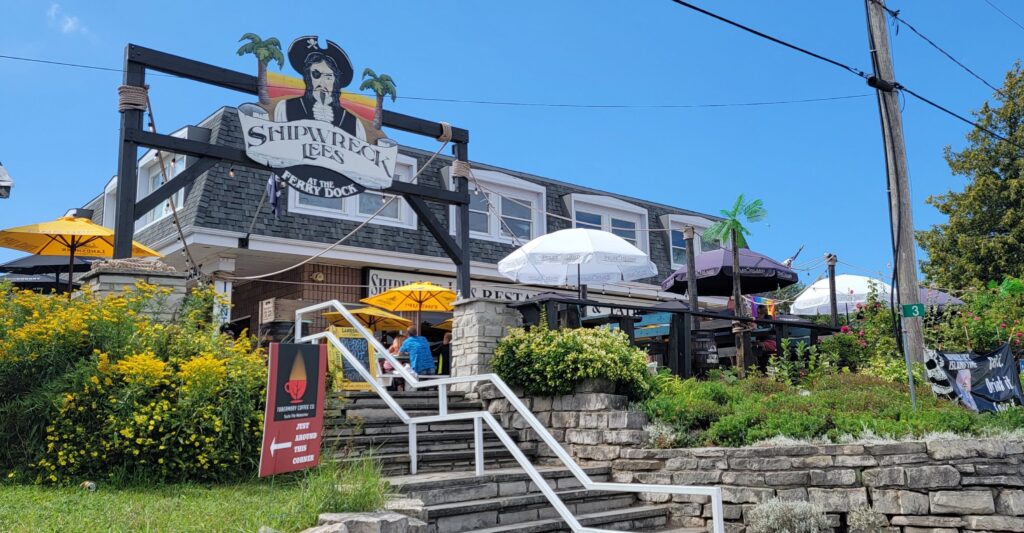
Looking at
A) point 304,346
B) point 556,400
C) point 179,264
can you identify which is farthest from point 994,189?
point 304,346

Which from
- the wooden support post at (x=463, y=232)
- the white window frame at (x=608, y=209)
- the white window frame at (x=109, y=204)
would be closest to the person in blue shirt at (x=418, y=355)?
the wooden support post at (x=463, y=232)

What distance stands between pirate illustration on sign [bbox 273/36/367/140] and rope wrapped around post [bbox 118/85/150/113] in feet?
5.35

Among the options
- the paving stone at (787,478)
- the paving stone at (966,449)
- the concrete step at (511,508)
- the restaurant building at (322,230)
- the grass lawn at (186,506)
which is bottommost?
the concrete step at (511,508)

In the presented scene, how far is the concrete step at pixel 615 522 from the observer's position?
6879 millimetres

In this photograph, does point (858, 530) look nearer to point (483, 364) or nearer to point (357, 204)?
point (483, 364)

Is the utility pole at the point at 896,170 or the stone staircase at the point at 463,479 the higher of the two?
the utility pole at the point at 896,170

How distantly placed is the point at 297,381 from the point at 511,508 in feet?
7.55

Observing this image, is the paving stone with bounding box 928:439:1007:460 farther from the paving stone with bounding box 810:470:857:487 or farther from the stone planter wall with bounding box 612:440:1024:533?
the paving stone with bounding box 810:470:857:487

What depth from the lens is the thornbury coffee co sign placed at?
10766mm

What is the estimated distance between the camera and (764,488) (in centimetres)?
782

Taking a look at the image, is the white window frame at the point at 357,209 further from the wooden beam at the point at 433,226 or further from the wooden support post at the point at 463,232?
the wooden beam at the point at 433,226

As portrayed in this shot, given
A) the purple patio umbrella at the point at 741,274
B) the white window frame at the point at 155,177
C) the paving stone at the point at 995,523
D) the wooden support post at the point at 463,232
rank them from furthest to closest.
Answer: the white window frame at the point at 155,177, the purple patio umbrella at the point at 741,274, the wooden support post at the point at 463,232, the paving stone at the point at 995,523

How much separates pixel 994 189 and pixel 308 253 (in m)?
18.7

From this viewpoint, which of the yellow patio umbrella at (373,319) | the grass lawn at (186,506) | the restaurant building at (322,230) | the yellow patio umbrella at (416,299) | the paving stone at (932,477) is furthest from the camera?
the restaurant building at (322,230)
